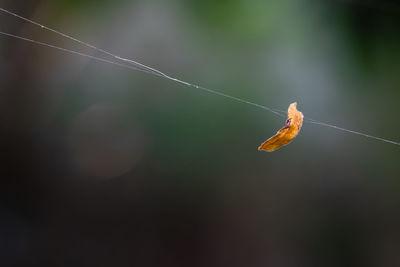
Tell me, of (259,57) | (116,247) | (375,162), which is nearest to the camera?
(116,247)

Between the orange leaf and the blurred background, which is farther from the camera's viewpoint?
the blurred background

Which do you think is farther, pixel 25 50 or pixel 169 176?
pixel 169 176

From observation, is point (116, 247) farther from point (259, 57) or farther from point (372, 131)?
point (372, 131)

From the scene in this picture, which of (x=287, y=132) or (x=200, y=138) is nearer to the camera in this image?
(x=287, y=132)

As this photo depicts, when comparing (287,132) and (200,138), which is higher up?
(287,132)

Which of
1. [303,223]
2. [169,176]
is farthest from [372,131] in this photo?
[169,176]

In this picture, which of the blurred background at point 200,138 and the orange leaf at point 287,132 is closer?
the orange leaf at point 287,132

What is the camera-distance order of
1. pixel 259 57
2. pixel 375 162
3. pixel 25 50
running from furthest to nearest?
pixel 375 162
pixel 259 57
pixel 25 50

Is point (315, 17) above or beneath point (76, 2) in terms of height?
above
